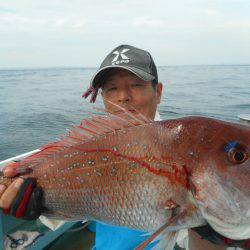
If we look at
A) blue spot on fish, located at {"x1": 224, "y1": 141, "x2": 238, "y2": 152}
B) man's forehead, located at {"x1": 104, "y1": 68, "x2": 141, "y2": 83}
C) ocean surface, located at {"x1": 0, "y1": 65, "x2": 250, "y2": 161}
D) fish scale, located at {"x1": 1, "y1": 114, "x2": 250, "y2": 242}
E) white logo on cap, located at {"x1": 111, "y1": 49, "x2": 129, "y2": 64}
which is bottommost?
ocean surface, located at {"x1": 0, "y1": 65, "x2": 250, "y2": 161}

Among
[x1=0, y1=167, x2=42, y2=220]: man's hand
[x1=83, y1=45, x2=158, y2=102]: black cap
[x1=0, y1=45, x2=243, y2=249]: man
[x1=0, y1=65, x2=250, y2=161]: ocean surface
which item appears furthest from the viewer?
[x1=0, y1=65, x2=250, y2=161]: ocean surface

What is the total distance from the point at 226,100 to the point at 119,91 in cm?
2039

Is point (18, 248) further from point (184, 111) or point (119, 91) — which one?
point (184, 111)

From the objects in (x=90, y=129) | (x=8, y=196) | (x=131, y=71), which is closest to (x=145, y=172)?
(x=90, y=129)

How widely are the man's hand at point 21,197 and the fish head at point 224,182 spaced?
1113mm

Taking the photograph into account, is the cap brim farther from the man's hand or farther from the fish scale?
the man's hand

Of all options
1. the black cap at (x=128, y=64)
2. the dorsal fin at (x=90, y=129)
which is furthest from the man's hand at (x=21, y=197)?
the black cap at (x=128, y=64)

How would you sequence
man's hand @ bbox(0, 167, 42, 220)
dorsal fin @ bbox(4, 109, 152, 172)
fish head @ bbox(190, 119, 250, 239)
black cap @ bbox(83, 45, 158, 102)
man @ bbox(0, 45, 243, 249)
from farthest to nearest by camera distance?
black cap @ bbox(83, 45, 158, 102) → man @ bbox(0, 45, 243, 249) → man's hand @ bbox(0, 167, 42, 220) → dorsal fin @ bbox(4, 109, 152, 172) → fish head @ bbox(190, 119, 250, 239)

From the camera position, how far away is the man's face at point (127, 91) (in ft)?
10.3

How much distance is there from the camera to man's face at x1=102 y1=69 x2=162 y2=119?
3.14 m

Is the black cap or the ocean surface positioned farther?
the ocean surface

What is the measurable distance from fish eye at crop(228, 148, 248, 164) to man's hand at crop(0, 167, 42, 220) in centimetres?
127

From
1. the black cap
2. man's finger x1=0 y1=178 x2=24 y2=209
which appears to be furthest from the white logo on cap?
man's finger x1=0 y1=178 x2=24 y2=209

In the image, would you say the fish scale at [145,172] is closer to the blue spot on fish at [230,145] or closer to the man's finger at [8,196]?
the blue spot on fish at [230,145]
